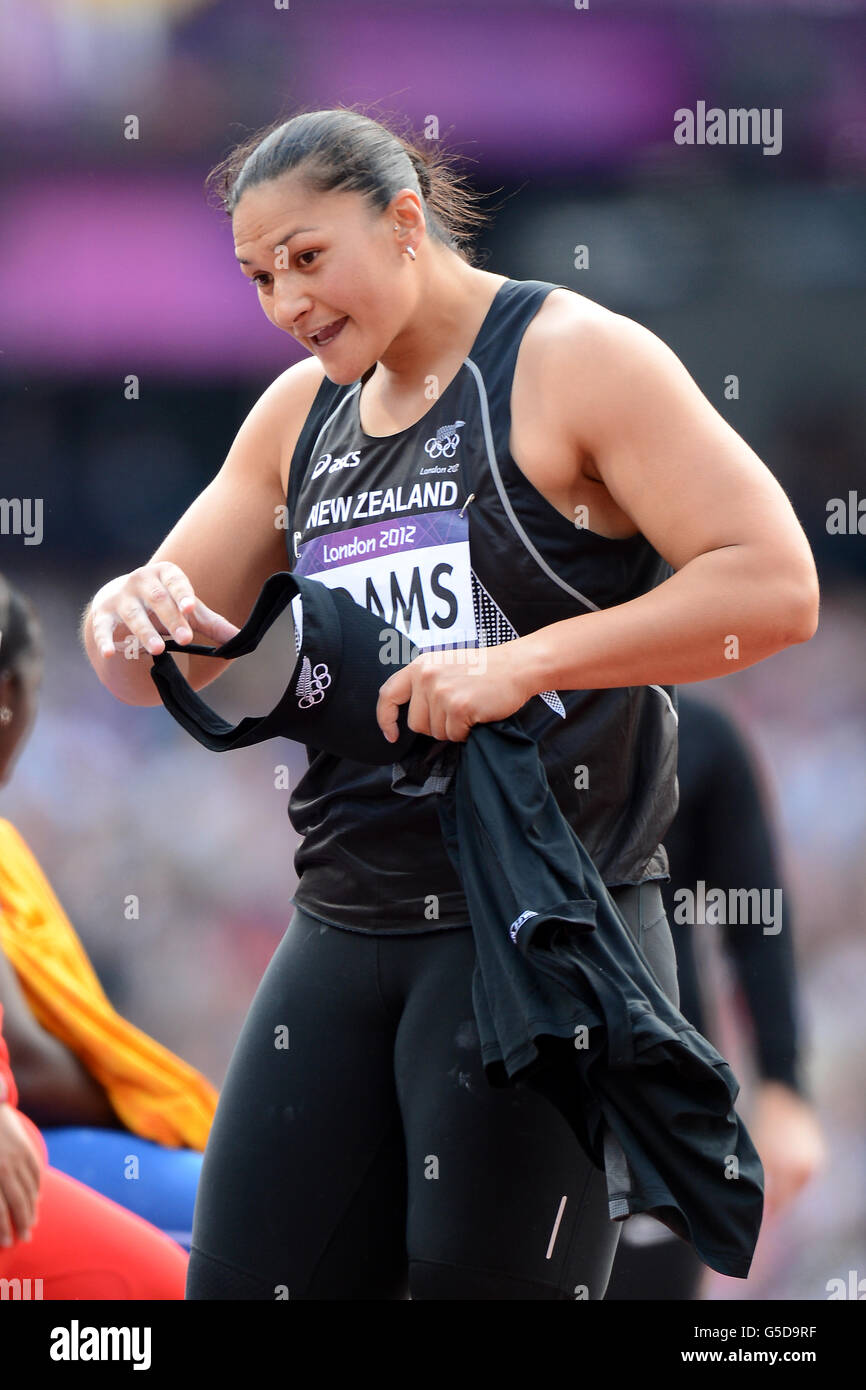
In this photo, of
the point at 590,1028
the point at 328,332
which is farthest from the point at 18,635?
the point at 590,1028

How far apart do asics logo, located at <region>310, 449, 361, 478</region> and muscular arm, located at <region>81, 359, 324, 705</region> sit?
4.0 inches

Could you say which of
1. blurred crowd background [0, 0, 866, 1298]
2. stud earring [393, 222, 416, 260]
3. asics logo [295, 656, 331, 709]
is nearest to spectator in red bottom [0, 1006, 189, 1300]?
blurred crowd background [0, 0, 866, 1298]

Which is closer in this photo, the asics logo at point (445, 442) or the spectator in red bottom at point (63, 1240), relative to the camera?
the asics logo at point (445, 442)

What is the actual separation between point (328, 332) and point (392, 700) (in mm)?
407

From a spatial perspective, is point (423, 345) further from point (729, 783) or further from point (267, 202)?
point (729, 783)

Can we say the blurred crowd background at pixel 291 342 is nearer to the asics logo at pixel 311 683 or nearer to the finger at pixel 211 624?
the finger at pixel 211 624

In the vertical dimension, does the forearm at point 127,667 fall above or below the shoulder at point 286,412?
below

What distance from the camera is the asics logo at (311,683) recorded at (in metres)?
1.38

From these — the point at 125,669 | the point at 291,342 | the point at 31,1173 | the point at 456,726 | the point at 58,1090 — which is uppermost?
the point at 291,342

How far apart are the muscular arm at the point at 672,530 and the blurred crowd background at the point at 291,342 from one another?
43.0 inches

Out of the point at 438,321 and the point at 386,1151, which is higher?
the point at 438,321

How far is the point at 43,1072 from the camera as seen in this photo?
2.51 metres

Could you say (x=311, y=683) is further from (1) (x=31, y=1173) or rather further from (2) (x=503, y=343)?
(1) (x=31, y=1173)

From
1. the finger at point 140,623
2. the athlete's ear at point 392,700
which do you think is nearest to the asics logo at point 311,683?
the athlete's ear at point 392,700
